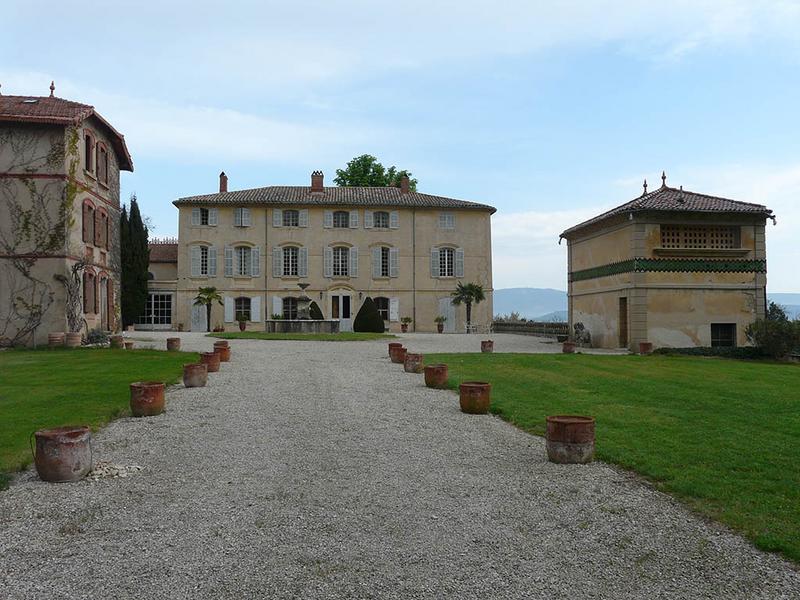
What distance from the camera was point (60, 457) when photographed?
659cm

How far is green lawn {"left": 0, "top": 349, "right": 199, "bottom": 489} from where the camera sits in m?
8.75

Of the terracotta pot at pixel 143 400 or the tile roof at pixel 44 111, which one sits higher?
the tile roof at pixel 44 111

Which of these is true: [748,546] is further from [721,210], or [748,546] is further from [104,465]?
[721,210]

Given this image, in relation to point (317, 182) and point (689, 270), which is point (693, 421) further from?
point (317, 182)

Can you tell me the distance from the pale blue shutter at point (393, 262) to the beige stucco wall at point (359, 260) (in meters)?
0.23

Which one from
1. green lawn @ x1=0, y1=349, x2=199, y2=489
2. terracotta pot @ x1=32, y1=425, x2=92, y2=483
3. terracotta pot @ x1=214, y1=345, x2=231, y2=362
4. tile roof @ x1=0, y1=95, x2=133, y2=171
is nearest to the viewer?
terracotta pot @ x1=32, y1=425, x2=92, y2=483

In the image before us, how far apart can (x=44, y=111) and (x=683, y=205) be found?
22.7 meters

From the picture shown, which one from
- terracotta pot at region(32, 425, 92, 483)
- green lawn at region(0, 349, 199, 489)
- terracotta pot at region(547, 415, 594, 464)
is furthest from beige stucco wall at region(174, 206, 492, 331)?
terracotta pot at region(32, 425, 92, 483)

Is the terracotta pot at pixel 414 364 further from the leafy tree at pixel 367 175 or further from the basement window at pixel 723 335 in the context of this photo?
the leafy tree at pixel 367 175

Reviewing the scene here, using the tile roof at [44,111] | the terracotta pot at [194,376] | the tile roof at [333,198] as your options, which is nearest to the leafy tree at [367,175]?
the tile roof at [333,198]

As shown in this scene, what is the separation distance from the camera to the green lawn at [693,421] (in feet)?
18.7

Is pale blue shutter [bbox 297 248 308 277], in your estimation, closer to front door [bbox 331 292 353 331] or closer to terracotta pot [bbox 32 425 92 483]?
front door [bbox 331 292 353 331]

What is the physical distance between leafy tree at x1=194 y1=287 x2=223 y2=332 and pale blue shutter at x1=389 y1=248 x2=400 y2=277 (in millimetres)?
10570

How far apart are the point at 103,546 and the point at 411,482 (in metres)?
2.80
